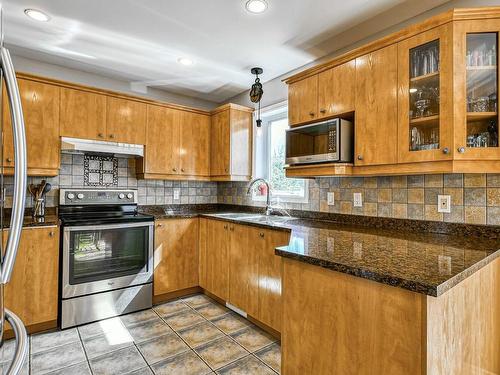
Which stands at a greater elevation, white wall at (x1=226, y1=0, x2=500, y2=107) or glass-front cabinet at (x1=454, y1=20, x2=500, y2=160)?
white wall at (x1=226, y1=0, x2=500, y2=107)

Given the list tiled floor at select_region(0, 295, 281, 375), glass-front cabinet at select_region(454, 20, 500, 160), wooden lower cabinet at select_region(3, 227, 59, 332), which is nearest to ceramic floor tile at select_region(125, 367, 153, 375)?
tiled floor at select_region(0, 295, 281, 375)

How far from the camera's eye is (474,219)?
179cm

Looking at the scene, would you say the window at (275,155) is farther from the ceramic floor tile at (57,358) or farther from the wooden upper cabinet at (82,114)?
the ceramic floor tile at (57,358)

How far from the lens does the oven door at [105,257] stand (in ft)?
7.98

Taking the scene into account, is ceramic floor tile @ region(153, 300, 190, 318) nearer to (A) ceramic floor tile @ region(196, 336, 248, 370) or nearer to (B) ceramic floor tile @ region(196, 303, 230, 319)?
(B) ceramic floor tile @ region(196, 303, 230, 319)

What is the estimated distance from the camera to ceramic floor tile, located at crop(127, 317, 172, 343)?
7.55ft

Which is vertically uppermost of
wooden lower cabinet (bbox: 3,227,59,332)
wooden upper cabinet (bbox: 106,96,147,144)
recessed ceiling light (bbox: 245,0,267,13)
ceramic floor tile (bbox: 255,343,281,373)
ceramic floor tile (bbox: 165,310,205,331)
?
recessed ceiling light (bbox: 245,0,267,13)

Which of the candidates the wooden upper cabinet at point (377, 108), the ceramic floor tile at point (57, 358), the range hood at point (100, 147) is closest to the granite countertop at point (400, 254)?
the wooden upper cabinet at point (377, 108)

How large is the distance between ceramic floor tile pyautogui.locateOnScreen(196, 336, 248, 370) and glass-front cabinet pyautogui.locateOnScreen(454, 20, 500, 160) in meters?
1.91

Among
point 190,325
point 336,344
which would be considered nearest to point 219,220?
point 190,325

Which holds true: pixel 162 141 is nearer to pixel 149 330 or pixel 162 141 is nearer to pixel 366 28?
pixel 149 330

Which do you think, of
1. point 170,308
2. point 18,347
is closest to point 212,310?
point 170,308

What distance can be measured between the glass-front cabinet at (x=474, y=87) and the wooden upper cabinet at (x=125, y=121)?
9.04 feet

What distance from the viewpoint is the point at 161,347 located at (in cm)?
214
